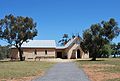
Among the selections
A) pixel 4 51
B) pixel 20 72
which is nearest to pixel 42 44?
pixel 4 51

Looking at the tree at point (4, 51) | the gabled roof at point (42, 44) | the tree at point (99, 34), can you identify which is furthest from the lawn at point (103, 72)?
the tree at point (4, 51)

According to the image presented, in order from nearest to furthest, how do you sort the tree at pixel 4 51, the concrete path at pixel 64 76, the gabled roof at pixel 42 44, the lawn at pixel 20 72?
the concrete path at pixel 64 76 → the lawn at pixel 20 72 → the gabled roof at pixel 42 44 → the tree at pixel 4 51

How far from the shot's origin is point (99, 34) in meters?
61.2

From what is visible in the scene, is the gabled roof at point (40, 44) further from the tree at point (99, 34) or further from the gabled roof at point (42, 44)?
the tree at point (99, 34)

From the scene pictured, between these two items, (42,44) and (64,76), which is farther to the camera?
(42,44)

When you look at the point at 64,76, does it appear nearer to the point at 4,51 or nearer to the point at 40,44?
the point at 40,44

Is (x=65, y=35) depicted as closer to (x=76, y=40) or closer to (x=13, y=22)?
(x=76, y=40)

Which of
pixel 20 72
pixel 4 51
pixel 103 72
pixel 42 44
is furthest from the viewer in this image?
pixel 4 51

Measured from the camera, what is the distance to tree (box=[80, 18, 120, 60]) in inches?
2384

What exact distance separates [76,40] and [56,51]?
21.5 feet

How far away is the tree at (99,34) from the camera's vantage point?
199ft

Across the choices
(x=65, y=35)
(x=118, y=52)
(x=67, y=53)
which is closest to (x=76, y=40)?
(x=67, y=53)

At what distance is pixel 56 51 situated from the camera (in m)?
79.2

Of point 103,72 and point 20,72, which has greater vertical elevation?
point 20,72
